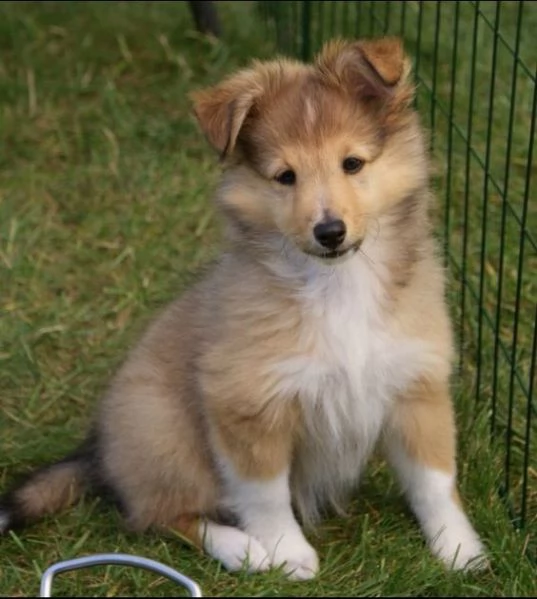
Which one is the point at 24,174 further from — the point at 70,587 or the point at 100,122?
the point at 70,587

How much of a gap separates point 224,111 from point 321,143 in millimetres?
244

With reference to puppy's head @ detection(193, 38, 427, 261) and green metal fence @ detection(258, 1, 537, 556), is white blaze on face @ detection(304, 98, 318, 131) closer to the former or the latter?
puppy's head @ detection(193, 38, 427, 261)

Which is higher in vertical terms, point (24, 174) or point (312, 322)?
point (312, 322)

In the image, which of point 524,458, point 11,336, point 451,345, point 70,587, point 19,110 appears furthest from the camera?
point 19,110

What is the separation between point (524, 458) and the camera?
370cm

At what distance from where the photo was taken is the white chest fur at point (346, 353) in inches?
126

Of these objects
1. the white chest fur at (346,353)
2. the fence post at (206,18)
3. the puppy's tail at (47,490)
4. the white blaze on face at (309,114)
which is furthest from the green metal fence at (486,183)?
the puppy's tail at (47,490)

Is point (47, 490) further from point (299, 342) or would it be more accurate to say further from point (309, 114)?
point (309, 114)

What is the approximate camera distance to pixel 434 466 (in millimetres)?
3449

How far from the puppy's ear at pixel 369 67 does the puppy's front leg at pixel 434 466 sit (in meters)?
0.77

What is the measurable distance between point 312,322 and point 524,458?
34.6 inches

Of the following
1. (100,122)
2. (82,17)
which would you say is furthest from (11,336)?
(82,17)

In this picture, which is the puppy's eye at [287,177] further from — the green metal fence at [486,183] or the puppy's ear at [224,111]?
the green metal fence at [486,183]

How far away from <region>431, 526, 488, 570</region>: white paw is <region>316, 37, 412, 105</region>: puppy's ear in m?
1.18
